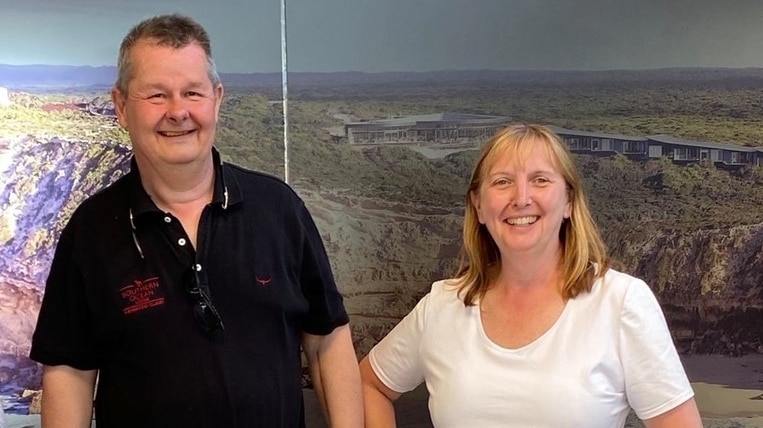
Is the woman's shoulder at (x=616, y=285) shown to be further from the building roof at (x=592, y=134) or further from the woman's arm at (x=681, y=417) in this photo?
the building roof at (x=592, y=134)

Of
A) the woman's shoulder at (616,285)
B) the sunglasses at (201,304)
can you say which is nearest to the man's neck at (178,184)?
the sunglasses at (201,304)

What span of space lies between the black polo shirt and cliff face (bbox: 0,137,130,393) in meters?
0.42

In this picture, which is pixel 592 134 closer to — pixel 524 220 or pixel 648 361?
pixel 524 220

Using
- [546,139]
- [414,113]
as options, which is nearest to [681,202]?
[546,139]

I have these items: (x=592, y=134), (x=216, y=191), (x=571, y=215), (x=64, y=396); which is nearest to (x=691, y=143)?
(x=592, y=134)

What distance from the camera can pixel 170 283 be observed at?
1.55 metres

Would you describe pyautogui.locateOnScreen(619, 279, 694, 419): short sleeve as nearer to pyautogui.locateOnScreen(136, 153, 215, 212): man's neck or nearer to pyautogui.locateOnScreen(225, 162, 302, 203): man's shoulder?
pyautogui.locateOnScreen(225, 162, 302, 203): man's shoulder

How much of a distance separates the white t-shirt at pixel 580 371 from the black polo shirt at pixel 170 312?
0.37m

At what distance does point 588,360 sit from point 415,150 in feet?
2.54

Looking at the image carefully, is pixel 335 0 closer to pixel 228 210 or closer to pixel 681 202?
pixel 228 210

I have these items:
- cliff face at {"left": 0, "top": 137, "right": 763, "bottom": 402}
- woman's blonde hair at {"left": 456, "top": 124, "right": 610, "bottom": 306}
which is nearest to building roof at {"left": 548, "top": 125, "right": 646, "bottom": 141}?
cliff face at {"left": 0, "top": 137, "right": 763, "bottom": 402}

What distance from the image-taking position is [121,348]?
5.13 feet

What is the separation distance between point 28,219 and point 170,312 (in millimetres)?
675

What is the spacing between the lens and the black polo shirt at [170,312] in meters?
1.55
